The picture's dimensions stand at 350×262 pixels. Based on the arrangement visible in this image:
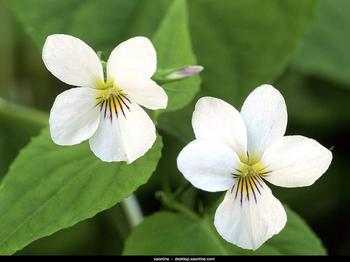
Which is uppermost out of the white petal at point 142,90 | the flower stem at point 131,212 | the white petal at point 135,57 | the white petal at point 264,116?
the white petal at point 135,57

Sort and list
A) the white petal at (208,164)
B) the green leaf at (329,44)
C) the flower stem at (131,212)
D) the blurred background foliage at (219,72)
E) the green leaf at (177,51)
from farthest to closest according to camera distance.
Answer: the green leaf at (329,44), the blurred background foliage at (219,72), the flower stem at (131,212), the green leaf at (177,51), the white petal at (208,164)

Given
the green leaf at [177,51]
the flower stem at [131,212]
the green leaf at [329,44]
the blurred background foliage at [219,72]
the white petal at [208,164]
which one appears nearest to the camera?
the white petal at [208,164]

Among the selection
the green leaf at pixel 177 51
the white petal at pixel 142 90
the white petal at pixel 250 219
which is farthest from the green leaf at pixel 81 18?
the white petal at pixel 250 219

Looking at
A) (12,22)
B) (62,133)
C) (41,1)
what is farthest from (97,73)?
(12,22)

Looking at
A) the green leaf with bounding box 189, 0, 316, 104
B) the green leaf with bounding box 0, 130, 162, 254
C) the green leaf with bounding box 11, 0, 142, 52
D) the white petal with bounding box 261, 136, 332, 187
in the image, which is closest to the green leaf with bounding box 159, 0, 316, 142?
the green leaf with bounding box 189, 0, 316, 104

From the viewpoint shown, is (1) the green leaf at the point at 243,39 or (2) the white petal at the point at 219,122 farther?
(1) the green leaf at the point at 243,39

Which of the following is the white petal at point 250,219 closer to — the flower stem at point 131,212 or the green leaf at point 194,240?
the green leaf at point 194,240

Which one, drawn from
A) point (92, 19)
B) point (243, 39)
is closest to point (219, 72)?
point (243, 39)

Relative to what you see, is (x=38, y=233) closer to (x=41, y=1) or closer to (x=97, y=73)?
(x=97, y=73)
